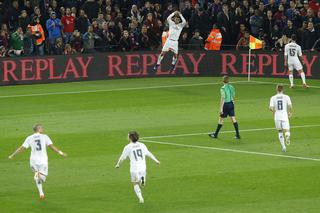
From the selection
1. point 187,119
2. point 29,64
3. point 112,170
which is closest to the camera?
point 112,170

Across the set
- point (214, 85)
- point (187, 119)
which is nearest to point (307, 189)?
point (187, 119)

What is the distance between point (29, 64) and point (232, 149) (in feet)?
56.2

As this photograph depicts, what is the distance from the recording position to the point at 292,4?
4931cm

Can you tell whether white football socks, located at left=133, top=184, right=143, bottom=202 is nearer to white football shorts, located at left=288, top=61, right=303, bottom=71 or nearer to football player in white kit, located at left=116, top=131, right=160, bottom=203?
football player in white kit, located at left=116, top=131, right=160, bottom=203

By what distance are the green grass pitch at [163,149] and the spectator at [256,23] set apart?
2.89m

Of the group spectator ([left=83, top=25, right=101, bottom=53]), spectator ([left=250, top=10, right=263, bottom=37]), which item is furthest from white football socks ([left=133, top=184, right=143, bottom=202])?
spectator ([left=250, top=10, right=263, bottom=37])

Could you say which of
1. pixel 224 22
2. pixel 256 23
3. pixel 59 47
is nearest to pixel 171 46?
pixel 224 22

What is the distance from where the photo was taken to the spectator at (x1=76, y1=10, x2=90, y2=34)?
156 ft

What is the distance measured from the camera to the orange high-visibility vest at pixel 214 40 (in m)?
48.7

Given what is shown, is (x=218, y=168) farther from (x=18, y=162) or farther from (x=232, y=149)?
(x=18, y=162)

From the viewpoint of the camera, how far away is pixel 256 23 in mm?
49219

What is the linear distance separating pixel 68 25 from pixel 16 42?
299 centimetres

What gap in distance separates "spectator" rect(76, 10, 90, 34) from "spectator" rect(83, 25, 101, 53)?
670mm

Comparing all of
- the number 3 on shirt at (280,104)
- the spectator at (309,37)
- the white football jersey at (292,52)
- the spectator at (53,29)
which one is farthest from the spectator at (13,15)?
the number 3 on shirt at (280,104)
